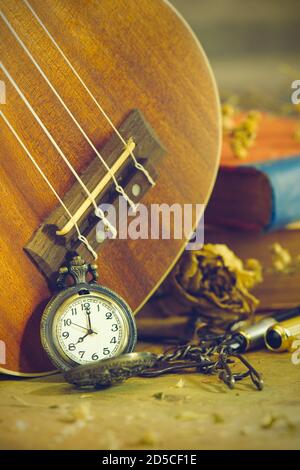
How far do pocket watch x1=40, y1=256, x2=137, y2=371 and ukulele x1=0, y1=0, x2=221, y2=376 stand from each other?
0.04 meters

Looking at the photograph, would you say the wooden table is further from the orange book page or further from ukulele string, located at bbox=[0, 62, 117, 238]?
the orange book page

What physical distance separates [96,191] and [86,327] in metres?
0.22

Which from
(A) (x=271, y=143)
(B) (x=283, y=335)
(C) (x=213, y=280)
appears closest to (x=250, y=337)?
(B) (x=283, y=335)

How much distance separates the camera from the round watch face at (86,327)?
1206 mm

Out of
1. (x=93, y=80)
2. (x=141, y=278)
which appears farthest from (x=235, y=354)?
(x=93, y=80)

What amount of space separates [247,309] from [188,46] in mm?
494

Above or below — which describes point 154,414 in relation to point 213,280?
below

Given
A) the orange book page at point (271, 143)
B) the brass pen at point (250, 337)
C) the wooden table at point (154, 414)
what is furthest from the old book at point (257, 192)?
the wooden table at point (154, 414)

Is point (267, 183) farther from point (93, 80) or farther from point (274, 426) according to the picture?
point (274, 426)

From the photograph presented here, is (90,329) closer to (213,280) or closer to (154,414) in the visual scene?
(154,414)

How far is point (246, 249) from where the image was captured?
5.43ft

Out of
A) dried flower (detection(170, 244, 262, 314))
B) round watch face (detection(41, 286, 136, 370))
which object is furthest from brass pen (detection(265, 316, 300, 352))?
round watch face (detection(41, 286, 136, 370))

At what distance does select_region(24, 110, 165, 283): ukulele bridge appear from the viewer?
1.23m

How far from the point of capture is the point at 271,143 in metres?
1.85
